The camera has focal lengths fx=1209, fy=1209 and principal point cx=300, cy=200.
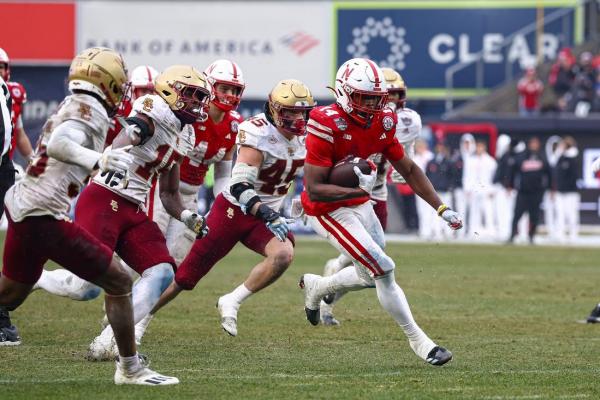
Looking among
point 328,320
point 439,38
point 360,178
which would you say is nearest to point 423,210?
point 439,38

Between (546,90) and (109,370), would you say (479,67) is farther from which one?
(109,370)

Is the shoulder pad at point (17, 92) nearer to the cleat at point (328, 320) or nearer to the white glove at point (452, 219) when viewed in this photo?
the cleat at point (328, 320)

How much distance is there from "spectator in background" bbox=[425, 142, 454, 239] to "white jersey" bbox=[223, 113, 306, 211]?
40.4ft

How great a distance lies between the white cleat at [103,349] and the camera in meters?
7.09

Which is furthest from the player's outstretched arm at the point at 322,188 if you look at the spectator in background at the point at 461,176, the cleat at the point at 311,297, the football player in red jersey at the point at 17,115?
the spectator in background at the point at 461,176

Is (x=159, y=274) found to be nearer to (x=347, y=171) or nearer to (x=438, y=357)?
(x=347, y=171)

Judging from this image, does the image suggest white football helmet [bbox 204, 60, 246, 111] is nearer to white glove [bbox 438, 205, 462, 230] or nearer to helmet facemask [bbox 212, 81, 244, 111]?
helmet facemask [bbox 212, 81, 244, 111]

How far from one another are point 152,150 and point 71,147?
4.00 ft

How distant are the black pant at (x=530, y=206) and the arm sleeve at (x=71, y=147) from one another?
14.9 meters

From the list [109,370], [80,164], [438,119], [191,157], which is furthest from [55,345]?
[438,119]

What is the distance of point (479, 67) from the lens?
26.7 metres

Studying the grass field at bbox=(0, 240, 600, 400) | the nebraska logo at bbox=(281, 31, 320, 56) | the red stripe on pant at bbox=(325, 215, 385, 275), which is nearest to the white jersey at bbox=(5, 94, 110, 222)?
the grass field at bbox=(0, 240, 600, 400)

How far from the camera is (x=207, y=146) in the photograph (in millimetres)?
8523

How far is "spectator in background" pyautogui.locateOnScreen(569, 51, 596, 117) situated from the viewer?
23359 millimetres
